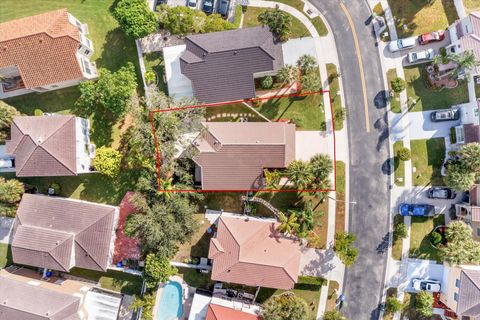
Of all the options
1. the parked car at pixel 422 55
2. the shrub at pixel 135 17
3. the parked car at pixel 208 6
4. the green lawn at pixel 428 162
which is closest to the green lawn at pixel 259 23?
the parked car at pixel 208 6

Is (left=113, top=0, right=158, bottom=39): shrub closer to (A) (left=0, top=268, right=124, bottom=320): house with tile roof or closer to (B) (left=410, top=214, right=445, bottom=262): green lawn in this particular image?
(A) (left=0, top=268, right=124, bottom=320): house with tile roof

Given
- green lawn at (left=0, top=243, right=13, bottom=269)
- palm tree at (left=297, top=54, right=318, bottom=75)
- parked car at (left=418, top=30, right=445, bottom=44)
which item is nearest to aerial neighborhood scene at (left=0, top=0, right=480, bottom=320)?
parked car at (left=418, top=30, right=445, bottom=44)

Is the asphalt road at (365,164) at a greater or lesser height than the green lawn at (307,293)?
greater

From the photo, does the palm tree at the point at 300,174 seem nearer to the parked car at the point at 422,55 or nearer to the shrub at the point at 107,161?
the parked car at the point at 422,55

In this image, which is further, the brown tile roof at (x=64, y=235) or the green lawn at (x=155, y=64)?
the green lawn at (x=155, y=64)

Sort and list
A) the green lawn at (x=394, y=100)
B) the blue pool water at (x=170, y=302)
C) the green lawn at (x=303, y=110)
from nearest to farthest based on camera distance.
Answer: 1. the blue pool water at (x=170, y=302)
2. the green lawn at (x=394, y=100)
3. the green lawn at (x=303, y=110)

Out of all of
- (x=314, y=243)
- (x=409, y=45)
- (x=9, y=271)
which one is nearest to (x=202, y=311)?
(x=314, y=243)

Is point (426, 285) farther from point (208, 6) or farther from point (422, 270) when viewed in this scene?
point (208, 6)
